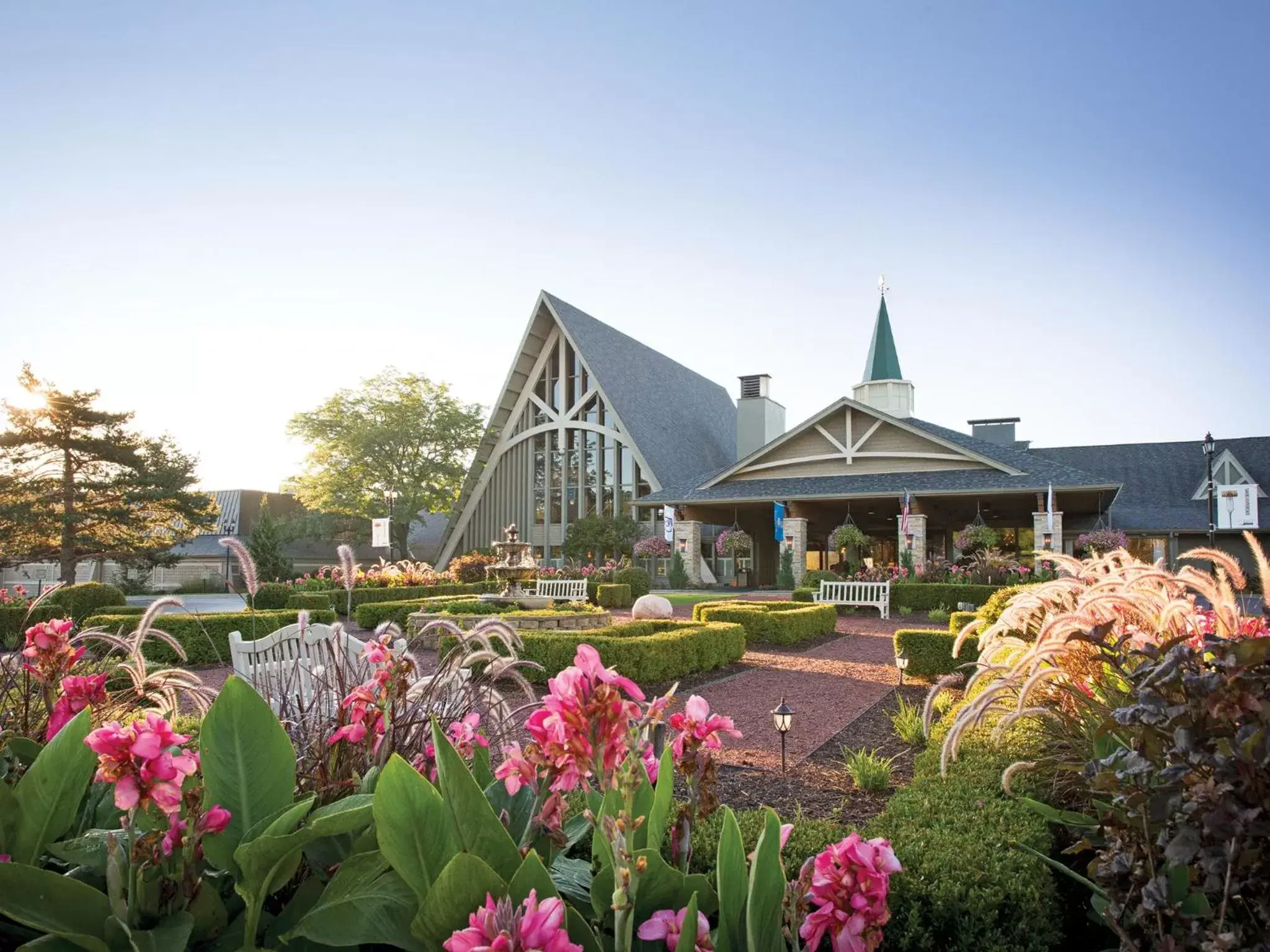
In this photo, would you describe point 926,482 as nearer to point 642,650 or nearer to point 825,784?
point 642,650

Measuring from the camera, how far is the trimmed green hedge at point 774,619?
47.7ft

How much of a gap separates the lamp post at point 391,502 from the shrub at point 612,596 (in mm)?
15513

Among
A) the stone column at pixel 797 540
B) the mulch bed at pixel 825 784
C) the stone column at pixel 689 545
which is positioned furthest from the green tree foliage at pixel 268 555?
the mulch bed at pixel 825 784

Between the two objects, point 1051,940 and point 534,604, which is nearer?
point 1051,940

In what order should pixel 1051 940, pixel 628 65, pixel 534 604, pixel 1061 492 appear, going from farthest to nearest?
pixel 1061 492 < pixel 534 604 < pixel 628 65 < pixel 1051 940

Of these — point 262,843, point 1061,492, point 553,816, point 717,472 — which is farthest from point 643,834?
point 717,472

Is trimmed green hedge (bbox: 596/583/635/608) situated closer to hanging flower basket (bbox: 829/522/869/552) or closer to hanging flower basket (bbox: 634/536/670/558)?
hanging flower basket (bbox: 829/522/869/552)

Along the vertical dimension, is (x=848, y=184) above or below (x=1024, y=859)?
above

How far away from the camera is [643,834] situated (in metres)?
2.06

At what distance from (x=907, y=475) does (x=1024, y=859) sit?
27.0 metres

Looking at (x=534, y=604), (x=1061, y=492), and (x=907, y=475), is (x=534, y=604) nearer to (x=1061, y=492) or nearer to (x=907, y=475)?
(x=907, y=475)

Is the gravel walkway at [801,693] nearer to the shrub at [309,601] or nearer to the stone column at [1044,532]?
the shrub at [309,601]

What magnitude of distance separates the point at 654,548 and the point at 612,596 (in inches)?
350

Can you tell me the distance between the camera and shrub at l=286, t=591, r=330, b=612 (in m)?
17.9
